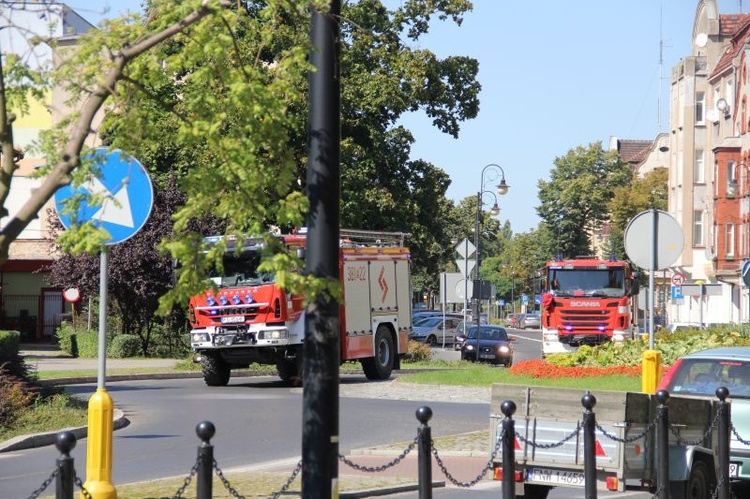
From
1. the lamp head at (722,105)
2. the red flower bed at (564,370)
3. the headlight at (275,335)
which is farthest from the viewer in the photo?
the lamp head at (722,105)

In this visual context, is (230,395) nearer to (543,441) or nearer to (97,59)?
(543,441)

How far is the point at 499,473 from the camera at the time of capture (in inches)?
437

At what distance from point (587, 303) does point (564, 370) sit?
1262 cm

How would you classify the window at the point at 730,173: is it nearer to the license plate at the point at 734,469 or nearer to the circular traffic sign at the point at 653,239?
the circular traffic sign at the point at 653,239

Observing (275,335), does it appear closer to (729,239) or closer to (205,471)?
(205,471)

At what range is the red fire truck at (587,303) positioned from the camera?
3881 centimetres

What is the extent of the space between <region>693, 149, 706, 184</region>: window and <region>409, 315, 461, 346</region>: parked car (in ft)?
84.5

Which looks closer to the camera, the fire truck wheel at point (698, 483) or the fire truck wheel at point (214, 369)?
the fire truck wheel at point (698, 483)

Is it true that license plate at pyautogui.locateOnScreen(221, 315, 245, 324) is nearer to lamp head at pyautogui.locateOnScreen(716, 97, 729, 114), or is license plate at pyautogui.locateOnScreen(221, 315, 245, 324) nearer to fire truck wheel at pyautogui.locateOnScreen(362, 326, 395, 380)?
fire truck wheel at pyautogui.locateOnScreen(362, 326, 395, 380)

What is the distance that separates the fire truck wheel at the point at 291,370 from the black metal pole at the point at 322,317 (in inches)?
790

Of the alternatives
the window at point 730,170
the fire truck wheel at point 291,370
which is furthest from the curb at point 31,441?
the window at point 730,170

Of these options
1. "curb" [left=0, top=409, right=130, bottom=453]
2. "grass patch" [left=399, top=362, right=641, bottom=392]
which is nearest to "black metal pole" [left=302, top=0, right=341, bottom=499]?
"curb" [left=0, top=409, right=130, bottom=453]

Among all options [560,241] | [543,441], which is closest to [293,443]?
[543,441]

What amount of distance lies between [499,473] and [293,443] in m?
6.35
